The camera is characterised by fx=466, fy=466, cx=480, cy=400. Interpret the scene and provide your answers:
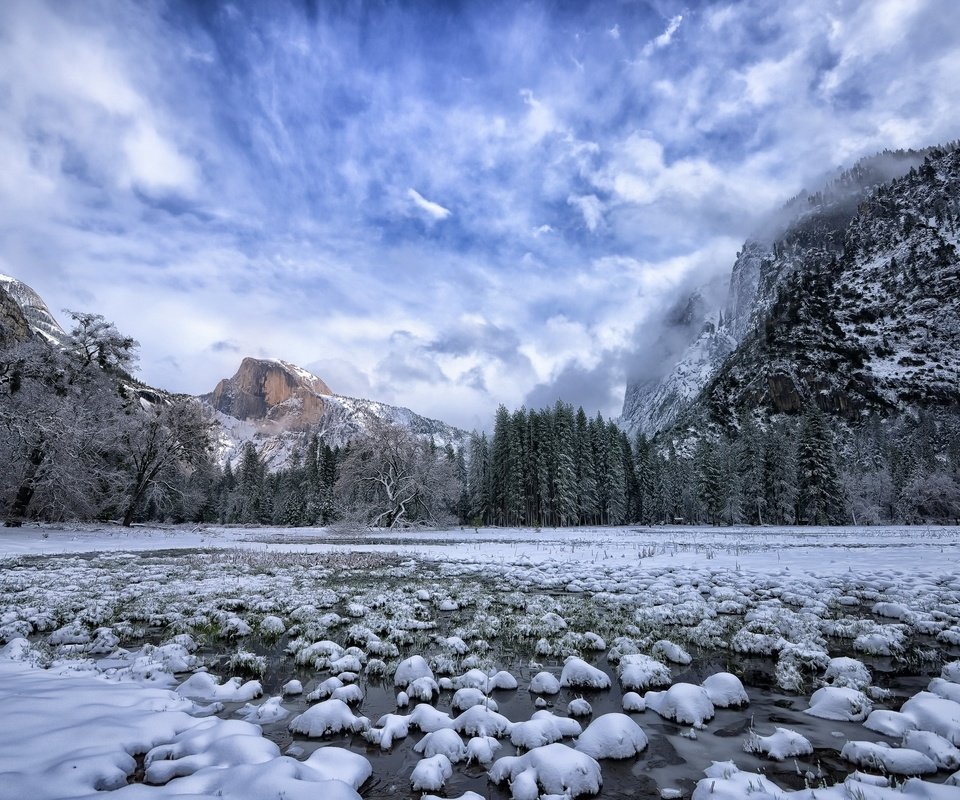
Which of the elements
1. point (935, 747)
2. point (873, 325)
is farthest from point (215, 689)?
point (873, 325)

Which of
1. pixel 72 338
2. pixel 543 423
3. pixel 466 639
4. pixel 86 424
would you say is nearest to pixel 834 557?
pixel 466 639

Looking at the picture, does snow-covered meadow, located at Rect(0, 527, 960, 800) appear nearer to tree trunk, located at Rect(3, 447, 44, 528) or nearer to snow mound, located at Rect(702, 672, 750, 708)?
snow mound, located at Rect(702, 672, 750, 708)

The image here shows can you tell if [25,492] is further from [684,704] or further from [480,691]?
[684,704]

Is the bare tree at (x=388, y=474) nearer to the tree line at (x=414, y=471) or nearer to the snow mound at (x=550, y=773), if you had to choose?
the tree line at (x=414, y=471)

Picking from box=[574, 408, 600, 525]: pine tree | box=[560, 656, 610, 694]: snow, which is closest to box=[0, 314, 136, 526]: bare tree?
box=[560, 656, 610, 694]: snow

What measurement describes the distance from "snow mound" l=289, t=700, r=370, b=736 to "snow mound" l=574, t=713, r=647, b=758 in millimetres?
2286

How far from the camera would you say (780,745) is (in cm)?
438

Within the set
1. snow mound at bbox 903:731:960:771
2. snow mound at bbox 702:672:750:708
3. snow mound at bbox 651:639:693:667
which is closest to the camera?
snow mound at bbox 903:731:960:771

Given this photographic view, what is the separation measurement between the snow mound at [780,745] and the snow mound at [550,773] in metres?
1.68

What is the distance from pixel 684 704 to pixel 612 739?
53.1 inches

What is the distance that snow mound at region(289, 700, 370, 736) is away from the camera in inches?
192

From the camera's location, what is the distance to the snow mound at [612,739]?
4.39 metres

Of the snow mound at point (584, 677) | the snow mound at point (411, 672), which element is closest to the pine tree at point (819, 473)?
the snow mound at point (584, 677)

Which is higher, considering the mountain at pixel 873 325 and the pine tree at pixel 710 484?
the mountain at pixel 873 325
